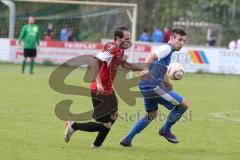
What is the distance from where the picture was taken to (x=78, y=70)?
1113 inches

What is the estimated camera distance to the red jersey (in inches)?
381

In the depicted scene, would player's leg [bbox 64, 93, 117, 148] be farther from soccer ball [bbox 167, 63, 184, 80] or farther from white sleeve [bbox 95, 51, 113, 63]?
soccer ball [bbox 167, 63, 184, 80]

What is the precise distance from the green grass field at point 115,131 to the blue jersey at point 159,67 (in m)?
0.94

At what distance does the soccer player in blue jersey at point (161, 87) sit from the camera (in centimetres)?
1002

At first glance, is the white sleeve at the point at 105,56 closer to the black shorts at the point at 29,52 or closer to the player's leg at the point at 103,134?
the player's leg at the point at 103,134

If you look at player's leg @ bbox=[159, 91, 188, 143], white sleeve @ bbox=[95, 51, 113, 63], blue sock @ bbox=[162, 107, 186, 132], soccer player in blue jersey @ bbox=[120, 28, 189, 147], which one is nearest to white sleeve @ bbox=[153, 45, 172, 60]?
soccer player in blue jersey @ bbox=[120, 28, 189, 147]

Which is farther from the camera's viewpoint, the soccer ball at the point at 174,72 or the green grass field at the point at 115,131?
the soccer ball at the point at 174,72

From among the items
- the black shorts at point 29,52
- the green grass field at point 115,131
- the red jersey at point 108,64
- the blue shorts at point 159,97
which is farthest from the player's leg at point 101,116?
the black shorts at point 29,52

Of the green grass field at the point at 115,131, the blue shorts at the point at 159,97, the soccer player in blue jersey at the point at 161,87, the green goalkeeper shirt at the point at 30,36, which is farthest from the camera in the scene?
the green goalkeeper shirt at the point at 30,36

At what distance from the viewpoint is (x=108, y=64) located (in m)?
9.77

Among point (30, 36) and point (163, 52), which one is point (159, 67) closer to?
point (163, 52)

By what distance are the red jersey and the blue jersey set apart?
54cm

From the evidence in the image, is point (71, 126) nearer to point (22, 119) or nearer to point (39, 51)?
point (22, 119)

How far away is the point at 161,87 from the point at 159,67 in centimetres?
29
